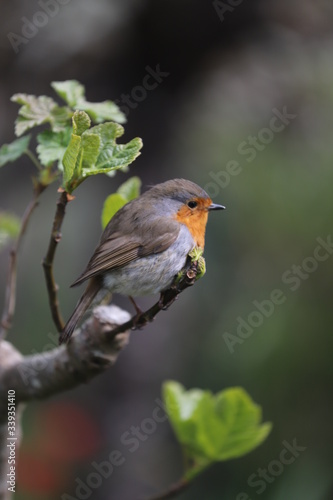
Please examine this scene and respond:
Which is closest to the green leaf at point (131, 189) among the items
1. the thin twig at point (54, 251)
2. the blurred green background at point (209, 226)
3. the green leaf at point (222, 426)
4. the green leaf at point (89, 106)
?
the green leaf at point (89, 106)

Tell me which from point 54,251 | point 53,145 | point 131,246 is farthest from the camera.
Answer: point 131,246

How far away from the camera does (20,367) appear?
1.73m

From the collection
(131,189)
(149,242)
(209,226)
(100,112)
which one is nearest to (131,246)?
(149,242)

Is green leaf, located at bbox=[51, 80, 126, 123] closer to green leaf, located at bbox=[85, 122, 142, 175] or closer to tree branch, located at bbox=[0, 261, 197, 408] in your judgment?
green leaf, located at bbox=[85, 122, 142, 175]

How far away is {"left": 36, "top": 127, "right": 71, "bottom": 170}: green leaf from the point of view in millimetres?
1354

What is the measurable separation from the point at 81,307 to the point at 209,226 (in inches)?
90.2

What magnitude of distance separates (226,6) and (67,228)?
1896 mm

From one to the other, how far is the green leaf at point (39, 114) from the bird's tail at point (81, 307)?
0.43 m

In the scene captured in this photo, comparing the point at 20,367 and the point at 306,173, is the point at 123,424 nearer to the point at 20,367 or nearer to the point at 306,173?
the point at 306,173

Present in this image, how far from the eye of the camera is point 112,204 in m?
1.60

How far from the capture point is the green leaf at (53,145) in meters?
1.35

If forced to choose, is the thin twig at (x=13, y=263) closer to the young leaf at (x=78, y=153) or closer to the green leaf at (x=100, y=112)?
the green leaf at (x=100, y=112)

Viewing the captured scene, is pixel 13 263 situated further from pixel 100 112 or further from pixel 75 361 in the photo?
pixel 100 112

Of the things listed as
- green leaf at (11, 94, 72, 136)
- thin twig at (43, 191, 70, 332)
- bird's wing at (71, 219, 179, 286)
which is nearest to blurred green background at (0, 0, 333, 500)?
bird's wing at (71, 219, 179, 286)
